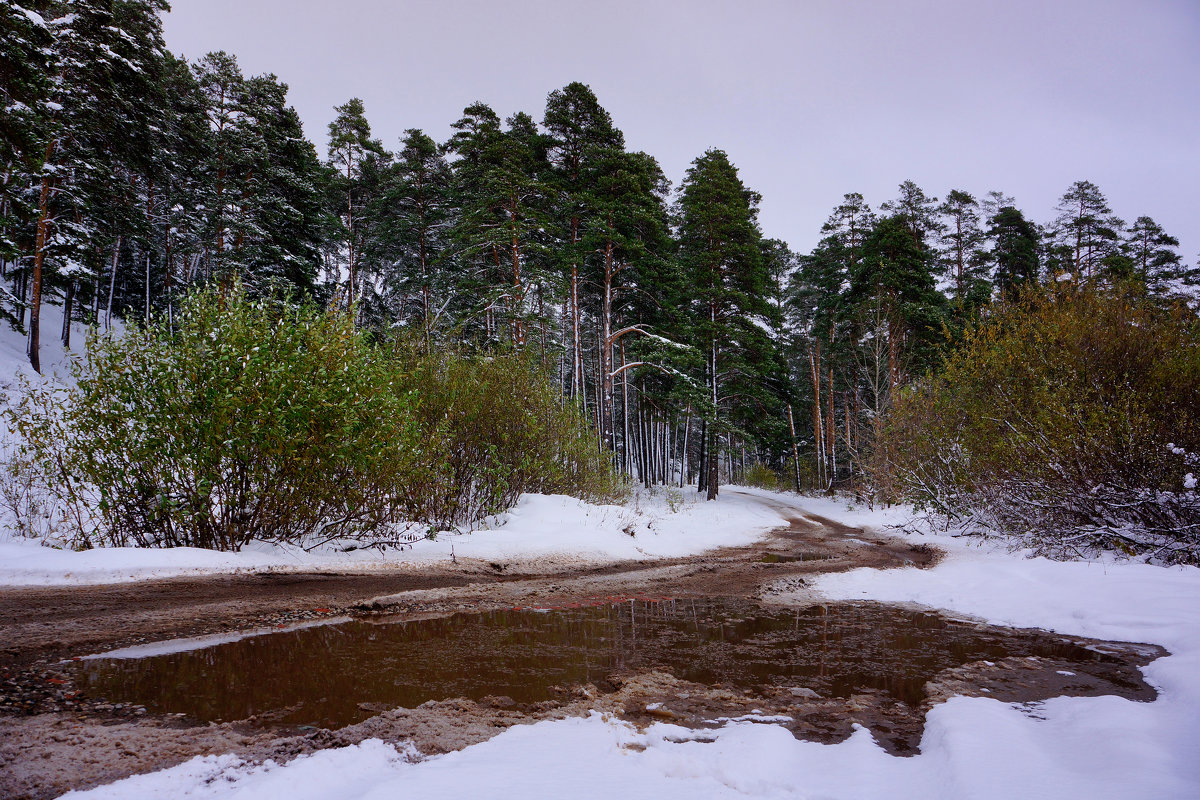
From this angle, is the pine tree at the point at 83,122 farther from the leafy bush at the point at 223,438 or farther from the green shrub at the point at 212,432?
the green shrub at the point at 212,432

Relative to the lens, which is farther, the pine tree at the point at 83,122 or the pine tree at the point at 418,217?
the pine tree at the point at 418,217

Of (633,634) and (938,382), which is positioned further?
(938,382)

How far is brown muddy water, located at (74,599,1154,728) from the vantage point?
325cm

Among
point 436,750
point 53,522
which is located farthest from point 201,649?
point 53,522

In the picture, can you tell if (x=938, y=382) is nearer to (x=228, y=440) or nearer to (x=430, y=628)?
(x=430, y=628)

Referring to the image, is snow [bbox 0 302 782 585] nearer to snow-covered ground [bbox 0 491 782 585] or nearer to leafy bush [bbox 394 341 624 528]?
snow-covered ground [bbox 0 491 782 585]

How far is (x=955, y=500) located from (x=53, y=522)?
1719 cm

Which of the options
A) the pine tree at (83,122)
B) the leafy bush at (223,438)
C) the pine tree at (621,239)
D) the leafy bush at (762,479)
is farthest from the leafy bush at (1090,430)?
the pine tree at (83,122)

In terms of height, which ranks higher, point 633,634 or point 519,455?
point 519,455

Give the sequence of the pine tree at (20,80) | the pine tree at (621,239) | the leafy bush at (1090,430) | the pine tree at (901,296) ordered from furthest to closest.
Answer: the pine tree at (901,296) < the pine tree at (621,239) < the pine tree at (20,80) < the leafy bush at (1090,430)

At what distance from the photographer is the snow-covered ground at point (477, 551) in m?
6.11

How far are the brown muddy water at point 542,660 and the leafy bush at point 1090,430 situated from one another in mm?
4072

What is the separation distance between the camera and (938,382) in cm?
1478

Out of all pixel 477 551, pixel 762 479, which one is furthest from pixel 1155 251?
pixel 477 551
